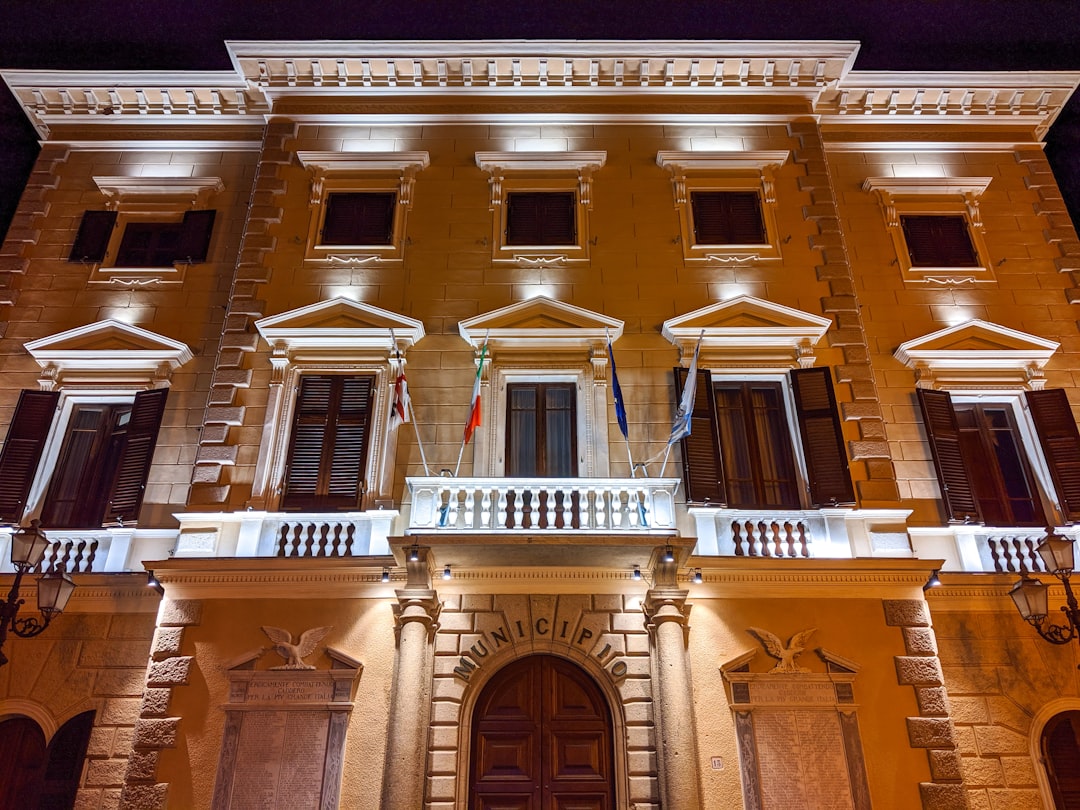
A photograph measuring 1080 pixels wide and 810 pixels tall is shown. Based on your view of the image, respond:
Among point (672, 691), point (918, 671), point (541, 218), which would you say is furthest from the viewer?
point (541, 218)

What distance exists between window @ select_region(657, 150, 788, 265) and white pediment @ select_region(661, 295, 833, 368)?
1302mm

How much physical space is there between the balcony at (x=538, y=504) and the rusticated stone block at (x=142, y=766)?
160 inches

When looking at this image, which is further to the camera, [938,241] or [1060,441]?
[938,241]

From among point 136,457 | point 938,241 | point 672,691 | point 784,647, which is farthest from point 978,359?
point 136,457

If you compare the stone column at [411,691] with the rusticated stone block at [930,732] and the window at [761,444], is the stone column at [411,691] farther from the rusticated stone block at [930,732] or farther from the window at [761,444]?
the rusticated stone block at [930,732]

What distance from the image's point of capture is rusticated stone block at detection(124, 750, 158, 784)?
30.2 feet

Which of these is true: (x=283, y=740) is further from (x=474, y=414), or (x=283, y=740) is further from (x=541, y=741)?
(x=474, y=414)

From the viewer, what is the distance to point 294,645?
9914 millimetres

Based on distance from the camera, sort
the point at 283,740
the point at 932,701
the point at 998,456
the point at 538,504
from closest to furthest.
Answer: the point at 283,740 < the point at 932,701 < the point at 538,504 < the point at 998,456

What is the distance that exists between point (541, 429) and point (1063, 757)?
801 centimetres

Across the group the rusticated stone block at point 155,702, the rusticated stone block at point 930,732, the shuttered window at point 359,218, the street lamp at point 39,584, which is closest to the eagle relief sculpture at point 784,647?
the rusticated stone block at point 930,732

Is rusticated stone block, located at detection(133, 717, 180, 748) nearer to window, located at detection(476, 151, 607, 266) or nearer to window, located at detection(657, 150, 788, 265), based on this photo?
window, located at detection(476, 151, 607, 266)

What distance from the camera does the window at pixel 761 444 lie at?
36.1ft

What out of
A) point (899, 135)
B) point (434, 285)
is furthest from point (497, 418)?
point (899, 135)
